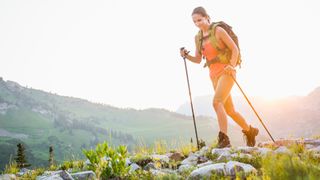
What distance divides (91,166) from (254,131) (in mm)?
4280

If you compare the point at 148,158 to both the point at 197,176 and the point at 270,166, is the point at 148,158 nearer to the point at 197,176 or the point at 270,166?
the point at 197,176

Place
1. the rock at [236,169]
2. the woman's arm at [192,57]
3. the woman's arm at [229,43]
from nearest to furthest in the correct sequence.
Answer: the rock at [236,169] → the woman's arm at [229,43] → the woman's arm at [192,57]

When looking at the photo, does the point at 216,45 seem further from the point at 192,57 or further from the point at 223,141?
the point at 223,141

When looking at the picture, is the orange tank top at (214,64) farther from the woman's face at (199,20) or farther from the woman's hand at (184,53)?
the woman's hand at (184,53)

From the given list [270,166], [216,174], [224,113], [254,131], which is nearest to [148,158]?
[224,113]

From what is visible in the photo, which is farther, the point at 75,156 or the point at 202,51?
the point at 75,156

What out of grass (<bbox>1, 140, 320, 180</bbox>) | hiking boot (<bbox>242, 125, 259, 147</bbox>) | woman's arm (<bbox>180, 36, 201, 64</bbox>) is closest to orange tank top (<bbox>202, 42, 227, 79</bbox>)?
woman's arm (<bbox>180, 36, 201, 64</bbox>)

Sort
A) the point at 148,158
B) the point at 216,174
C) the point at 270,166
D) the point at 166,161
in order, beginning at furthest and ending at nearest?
the point at 148,158, the point at 166,161, the point at 216,174, the point at 270,166

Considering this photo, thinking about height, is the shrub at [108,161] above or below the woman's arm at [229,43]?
below

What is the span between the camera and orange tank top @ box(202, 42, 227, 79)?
808 cm

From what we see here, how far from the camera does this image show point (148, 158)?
7.61 m

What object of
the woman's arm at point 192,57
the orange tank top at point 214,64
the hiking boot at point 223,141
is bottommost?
the hiking boot at point 223,141

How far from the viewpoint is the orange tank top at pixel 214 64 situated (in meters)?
8.08

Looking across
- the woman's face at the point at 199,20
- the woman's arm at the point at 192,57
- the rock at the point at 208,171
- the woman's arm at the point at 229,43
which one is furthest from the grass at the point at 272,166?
the woman's face at the point at 199,20
